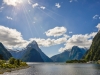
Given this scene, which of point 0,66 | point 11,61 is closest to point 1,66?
point 0,66

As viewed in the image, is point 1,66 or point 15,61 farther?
point 15,61

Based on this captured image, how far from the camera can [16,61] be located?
186 meters

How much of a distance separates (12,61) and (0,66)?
3917 cm

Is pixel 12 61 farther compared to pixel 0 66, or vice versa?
pixel 12 61

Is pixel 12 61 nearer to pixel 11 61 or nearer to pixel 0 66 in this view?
pixel 11 61

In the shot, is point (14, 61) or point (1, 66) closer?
point (1, 66)

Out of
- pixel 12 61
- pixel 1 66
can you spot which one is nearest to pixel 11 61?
pixel 12 61

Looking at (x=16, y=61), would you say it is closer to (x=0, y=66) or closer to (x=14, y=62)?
(x=14, y=62)

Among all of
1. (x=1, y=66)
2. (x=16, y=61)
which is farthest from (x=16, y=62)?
(x=1, y=66)

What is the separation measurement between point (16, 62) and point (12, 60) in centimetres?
787

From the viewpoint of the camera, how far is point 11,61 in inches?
6949

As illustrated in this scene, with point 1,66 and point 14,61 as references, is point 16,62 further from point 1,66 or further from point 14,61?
point 1,66

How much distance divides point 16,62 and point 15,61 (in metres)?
2.43

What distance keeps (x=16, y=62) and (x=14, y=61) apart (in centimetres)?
510
